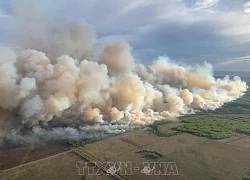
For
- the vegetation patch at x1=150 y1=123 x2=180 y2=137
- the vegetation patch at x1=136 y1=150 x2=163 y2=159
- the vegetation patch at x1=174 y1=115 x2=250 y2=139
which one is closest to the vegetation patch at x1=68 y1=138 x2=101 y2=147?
the vegetation patch at x1=136 y1=150 x2=163 y2=159

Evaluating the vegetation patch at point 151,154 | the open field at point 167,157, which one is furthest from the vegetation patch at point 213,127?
the vegetation patch at point 151,154

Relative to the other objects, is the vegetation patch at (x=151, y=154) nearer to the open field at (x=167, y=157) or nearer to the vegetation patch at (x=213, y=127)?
the open field at (x=167, y=157)

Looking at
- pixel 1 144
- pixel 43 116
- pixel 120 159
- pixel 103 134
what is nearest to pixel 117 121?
pixel 103 134

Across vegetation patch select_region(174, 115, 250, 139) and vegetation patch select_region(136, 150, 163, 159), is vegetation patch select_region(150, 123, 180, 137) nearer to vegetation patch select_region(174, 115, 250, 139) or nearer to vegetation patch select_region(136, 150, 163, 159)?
vegetation patch select_region(174, 115, 250, 139)

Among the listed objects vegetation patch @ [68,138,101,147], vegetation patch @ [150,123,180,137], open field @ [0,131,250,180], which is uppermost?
vegetation patch @ [68,138,101,147]

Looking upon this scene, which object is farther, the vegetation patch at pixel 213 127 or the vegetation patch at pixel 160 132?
the vegetation patch at pixel 213 127

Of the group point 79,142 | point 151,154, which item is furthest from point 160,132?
point 79,142

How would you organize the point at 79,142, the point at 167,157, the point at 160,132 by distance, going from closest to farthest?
the point at 167,157
the point at 79,142
the point at 160,132

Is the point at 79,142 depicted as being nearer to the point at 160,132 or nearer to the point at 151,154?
the point at 151,154

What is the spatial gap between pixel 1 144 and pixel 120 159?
21582mm

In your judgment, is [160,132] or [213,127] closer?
[160,132]

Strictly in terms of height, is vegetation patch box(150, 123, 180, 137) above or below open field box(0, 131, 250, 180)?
above

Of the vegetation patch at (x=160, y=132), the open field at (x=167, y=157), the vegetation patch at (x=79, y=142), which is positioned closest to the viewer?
the open field at (x=167, y=157)

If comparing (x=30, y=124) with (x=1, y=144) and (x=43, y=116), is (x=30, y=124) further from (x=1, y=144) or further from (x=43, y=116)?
(x=1, y=144)
